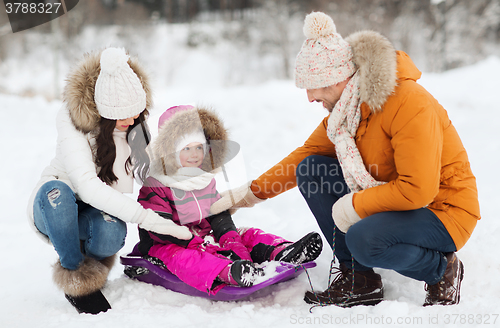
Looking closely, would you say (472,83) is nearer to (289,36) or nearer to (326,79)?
(326,79)

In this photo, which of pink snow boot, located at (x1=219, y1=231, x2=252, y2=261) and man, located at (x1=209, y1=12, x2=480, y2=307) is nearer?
man, located at (x1=209, y1=12, x2=480, y2=307)

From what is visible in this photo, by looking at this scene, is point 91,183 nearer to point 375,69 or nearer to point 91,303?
point 91,303

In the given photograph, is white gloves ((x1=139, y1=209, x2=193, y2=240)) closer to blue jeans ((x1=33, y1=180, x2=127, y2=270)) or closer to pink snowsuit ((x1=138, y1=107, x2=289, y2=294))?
pink snowsuit ((x1=138, y1=107, x2=289, y2=294))

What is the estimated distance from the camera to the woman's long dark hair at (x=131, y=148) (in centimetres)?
189

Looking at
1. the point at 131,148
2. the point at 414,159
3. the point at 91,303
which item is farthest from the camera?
the point at 131,148

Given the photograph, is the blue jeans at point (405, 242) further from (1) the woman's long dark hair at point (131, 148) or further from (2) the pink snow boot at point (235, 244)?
(1) the woman's long dark hair at point (131, 148)

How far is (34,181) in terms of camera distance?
3904mm

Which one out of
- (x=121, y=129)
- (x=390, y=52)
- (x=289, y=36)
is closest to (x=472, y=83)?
(x=390, y=52)

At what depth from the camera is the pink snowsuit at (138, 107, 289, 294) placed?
182 centimetres

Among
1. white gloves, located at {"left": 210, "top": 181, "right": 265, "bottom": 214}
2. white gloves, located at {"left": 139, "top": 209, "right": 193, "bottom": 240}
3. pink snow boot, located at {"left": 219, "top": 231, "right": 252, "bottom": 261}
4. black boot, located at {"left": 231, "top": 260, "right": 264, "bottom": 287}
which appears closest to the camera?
black boot, located at {"left": 231, "top": 260, "right": 264, "bottom": 287}

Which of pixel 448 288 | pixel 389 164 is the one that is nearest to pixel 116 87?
pixel 389 164

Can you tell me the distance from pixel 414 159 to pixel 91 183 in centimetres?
137

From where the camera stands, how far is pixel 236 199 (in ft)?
7.26

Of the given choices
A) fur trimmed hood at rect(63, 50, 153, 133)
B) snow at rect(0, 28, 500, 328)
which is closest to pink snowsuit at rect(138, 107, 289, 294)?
snow at rect(0, 28, 500, 328)
